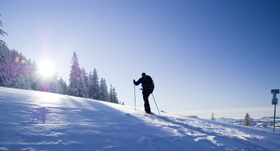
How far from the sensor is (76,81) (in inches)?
1250

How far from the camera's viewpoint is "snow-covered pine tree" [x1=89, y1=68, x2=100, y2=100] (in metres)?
37.7

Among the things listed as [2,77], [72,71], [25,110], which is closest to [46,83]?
[72,71]

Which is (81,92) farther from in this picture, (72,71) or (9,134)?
(9,134)

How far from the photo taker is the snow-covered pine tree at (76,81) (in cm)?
3131

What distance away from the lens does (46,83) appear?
38.7 m

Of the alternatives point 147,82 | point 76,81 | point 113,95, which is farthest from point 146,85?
point 113,95

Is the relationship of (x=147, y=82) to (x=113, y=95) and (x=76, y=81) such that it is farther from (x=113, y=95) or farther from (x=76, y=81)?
(x=113, y=95)

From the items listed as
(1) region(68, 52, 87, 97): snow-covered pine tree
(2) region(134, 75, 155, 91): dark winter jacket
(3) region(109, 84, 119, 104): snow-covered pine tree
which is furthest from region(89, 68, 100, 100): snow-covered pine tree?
(2) region(134, 75, 155, 91): dark winter jacket

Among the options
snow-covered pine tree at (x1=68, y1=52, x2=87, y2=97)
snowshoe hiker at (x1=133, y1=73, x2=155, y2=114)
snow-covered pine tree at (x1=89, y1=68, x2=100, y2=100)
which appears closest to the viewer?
snowshoe hiker at (x1=133, y1=73, x2=155, y2=114)

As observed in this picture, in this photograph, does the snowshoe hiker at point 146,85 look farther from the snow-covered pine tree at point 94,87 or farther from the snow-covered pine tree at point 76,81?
the snow-covered pine tree at point 94,87

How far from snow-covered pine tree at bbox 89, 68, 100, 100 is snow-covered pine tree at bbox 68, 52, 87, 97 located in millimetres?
4911

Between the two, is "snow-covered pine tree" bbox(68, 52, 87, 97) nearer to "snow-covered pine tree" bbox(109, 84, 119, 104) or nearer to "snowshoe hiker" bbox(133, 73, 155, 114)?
"snow-covered pine tree" bbox(109, 84, 119, 104)

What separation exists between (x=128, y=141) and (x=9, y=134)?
6.46 ft

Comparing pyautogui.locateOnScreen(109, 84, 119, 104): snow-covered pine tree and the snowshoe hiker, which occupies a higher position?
the snowshoe hiker
